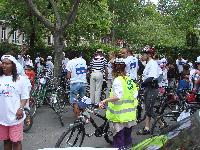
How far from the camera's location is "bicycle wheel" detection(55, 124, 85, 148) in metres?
8.17

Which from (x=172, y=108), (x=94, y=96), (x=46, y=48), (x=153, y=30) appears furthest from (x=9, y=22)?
(x=153, y=30)

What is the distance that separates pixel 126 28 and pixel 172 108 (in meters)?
73.1

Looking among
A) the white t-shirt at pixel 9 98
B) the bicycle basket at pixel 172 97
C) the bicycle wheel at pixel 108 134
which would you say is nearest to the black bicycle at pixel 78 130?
the bicycle wheel at pixel 108 134

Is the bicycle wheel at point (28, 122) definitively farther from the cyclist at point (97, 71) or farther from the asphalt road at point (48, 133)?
the cyclist at point (97, 71)

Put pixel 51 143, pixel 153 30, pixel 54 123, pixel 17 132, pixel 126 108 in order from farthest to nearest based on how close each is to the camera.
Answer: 1. pixel 153 30
2. pixel 54 123
3. pixel 51 143
4. pixel 126 108
5. pixel 17 132

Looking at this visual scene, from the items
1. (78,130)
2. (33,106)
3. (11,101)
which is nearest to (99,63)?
(33,106)

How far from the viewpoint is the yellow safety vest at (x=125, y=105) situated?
7.77 meters

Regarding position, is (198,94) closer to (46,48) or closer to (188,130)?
(188,130)

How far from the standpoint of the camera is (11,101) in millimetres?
6922

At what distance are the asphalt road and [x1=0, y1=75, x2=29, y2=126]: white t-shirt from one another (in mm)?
2316

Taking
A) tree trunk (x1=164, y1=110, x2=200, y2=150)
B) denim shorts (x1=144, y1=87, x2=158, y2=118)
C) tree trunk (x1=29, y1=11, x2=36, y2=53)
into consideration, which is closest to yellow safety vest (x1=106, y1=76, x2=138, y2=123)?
denim shorts (x1=144, y1=87, x2=158, y2=118)

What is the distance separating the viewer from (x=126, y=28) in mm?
83375

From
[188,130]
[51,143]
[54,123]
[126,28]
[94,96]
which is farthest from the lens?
[126,28]

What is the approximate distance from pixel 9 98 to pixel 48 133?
4.49 metres
